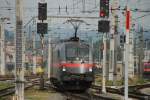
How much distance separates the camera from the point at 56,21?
51875 mm

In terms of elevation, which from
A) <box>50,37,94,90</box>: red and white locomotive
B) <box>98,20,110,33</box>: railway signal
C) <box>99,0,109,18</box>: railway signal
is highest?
<box>99,0,109,18</box>: railway signal

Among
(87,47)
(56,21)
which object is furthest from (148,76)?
(87,47)

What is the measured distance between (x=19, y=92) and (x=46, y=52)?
1236 inches

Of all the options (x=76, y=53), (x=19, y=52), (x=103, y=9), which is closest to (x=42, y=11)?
(x=76, y=53)

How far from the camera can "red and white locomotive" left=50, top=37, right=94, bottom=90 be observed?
3209 cm

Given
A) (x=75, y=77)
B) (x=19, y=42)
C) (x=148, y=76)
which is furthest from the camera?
(x=148, y=76)

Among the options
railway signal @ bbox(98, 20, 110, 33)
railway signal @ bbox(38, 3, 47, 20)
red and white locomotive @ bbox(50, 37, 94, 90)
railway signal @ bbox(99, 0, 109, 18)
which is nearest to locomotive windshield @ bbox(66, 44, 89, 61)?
red and white locomotive @ bbox(50, 37, 94, 90)

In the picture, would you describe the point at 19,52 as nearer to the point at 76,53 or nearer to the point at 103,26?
the point at 103,26

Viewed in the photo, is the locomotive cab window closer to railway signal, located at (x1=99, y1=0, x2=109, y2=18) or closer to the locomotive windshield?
the locomotive windshield

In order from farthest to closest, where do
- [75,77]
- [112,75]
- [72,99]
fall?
[112,75] → [75,77] → [72,99]

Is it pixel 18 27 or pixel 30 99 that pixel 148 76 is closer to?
pixel 30 99

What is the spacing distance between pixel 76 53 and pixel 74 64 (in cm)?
91

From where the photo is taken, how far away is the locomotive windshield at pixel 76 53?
32.6 m

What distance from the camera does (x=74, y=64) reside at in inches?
1267
